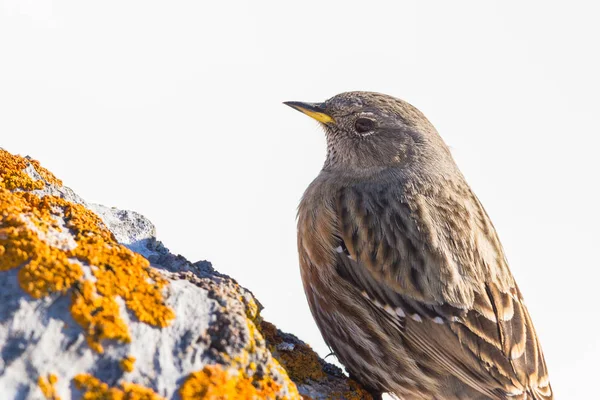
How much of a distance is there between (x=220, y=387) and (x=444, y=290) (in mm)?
1995

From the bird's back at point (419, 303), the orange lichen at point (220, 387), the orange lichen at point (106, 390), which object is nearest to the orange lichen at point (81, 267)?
the orange lichen at point (106, 390)

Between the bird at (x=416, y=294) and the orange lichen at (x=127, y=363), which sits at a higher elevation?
the bird at (x=416, y=294)

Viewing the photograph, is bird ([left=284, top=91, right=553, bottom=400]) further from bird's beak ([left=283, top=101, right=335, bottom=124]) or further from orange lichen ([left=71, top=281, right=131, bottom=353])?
orange lichen ([left=71, top=281, right=131, bottom=353])

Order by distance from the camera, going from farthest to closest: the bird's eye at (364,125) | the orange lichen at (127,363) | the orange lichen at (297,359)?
1. the bird's eye at (364,125)
2. the orange lichen at (297,359)
3. the orange lichen at (127,363)

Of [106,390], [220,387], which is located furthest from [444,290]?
[106,390]

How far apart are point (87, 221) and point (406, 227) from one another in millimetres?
2133

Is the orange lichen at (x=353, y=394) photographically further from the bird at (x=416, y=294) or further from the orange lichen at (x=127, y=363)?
the orange lichen at (x=127, y=363)

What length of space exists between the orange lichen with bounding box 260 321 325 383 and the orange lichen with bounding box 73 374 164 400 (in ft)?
3.70

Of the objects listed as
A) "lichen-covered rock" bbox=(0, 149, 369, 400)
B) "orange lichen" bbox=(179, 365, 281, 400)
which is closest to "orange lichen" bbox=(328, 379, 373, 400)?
"lichen-covered rock" bbox=(0, 149, 369, 400)

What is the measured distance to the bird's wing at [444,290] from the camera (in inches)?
175

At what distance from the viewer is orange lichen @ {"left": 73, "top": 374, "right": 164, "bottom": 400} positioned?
2711 mm

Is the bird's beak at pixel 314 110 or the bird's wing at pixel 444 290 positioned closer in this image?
the bird's wing at pixel 444 290

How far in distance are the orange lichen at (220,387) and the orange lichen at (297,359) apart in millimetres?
715

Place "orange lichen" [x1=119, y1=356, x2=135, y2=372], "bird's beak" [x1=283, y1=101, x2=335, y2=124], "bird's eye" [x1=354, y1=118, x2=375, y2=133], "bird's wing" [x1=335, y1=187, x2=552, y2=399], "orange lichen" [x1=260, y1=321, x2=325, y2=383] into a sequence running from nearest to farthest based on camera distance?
"orange lichen" [x1=119, y1=356, x2=135, y2=372], "orange lichen" [x1=260, y1=321, x2=325, y2=383], "bird's wing" [x1=335, y1=187, x2=552, y2=399], "bird's eye" [x1=354, y1=118, x2=375, y2=133], "bird's beak" [x1=283, y1=101, x2=335, y2=124]
